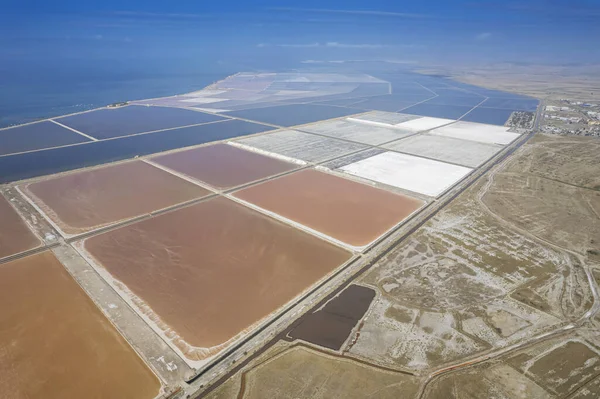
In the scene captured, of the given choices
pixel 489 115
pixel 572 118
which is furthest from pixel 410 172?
pixel 572 118

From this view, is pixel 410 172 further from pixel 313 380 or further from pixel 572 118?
pixel 572 118

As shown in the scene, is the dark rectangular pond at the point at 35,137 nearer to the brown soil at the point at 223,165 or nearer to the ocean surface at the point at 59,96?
the ocean surface at the point at 59,96

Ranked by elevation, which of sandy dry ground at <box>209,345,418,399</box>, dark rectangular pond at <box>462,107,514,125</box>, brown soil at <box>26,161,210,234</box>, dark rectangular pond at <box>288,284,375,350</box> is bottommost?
sandy dry ground at <box>209,345,418,399</box>

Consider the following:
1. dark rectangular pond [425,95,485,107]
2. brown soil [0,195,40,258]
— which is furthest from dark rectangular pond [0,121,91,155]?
dark rectangular pond [425,95,485,107]


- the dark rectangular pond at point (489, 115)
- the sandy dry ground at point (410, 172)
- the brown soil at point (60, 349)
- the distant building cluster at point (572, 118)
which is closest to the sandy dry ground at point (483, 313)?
the brown soil at point (60, 349)

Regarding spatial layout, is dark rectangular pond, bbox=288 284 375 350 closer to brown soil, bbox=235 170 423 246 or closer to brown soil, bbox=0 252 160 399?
brown soil, bbox=235 170 423 246

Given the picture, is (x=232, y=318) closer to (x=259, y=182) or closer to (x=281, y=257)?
(x=281, y=257)
